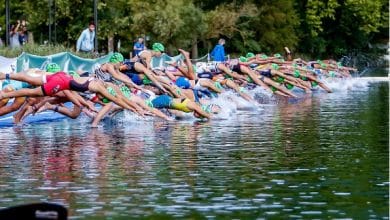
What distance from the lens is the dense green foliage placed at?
59.7 meters

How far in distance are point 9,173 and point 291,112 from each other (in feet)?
48.1

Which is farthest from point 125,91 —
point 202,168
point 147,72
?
point 202,168

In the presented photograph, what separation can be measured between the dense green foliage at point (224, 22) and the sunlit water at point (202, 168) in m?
29.5

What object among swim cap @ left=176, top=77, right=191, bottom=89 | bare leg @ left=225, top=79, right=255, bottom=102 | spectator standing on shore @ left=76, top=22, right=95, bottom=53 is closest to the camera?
swim cap @ left=176, top=77, right=191, bottom=89

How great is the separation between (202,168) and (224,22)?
2069 inches

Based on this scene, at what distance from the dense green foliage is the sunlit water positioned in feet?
96.8

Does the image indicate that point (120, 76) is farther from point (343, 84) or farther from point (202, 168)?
point (343, 84)

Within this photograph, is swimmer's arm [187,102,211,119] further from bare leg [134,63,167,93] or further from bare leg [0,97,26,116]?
bare leg [0,97,26,116]

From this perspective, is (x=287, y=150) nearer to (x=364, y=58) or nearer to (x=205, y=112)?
(x=205, y=112)

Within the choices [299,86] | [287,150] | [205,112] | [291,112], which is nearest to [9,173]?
[287,150]

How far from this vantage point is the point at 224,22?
2660 inches

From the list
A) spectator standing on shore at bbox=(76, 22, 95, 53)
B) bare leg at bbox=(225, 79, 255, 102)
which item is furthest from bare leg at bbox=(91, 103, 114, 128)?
spectator standing on shore at bbox=(76, 22, 95, 53)

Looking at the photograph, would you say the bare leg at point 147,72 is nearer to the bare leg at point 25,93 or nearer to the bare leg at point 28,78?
the bare leg at point 25,93

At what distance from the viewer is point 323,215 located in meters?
11.4
